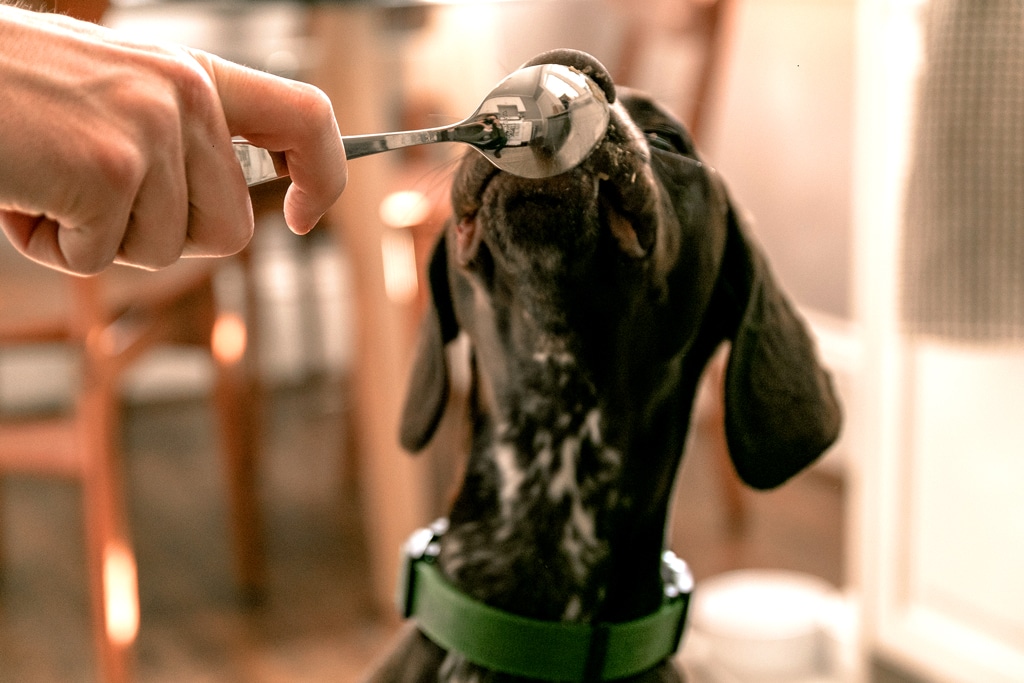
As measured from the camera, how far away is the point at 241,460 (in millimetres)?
2283

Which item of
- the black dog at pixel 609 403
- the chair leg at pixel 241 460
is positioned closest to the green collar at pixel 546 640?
the black dog at pixel 609 403

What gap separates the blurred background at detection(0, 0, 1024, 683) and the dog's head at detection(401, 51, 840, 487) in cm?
18

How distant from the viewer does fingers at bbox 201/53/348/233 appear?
1.84ft

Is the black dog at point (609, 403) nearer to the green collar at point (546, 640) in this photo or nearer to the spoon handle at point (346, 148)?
Result: the green collar at point (546, 640)

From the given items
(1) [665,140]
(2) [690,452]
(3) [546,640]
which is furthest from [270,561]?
(1) [665,140]

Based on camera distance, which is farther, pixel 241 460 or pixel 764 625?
pixel 241 460

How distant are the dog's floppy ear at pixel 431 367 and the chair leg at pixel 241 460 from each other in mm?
1352

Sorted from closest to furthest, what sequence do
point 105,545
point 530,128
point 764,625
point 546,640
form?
point 530,128 → point 546,640 → point 105,545 → point 764,625

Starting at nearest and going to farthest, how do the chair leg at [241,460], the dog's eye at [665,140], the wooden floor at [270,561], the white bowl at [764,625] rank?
the dog's eye at [665,140], the white bowl at [764,625], the wooden floor at [270,561], the chair leg at [241,460]

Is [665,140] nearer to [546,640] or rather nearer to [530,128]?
[530,128]

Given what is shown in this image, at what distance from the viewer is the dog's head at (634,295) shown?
0.70 meters

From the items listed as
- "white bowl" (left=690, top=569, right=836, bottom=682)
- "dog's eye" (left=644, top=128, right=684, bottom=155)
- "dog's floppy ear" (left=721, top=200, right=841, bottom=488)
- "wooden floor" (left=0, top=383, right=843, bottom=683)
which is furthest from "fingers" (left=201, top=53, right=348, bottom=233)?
"white bowl" (left=690, top=569, right=836, bottom=682)

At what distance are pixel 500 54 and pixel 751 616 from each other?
123 centimetres

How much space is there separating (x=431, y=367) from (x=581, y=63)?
38cm
